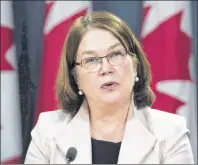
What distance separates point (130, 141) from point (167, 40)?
0.83 metres

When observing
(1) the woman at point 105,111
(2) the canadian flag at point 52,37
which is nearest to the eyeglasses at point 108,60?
(1) the woman at point 105,111

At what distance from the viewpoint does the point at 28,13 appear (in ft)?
5.35

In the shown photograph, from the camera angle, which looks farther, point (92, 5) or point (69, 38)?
point (92, 5)

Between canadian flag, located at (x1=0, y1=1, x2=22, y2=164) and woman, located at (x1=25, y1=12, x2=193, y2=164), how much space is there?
0.55 meters

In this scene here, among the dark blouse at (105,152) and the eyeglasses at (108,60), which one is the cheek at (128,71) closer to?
the eyeglasses at (108,60)

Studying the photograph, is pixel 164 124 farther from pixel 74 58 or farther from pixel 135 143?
pixel 74 58

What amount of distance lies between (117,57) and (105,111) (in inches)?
6.9

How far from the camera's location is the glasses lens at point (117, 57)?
1059mm

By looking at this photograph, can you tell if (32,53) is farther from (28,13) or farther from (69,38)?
(69,38)

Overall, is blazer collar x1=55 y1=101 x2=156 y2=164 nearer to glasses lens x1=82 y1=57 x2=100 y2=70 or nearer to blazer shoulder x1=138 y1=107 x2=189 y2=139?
blazer shoulder x1=138 y1=107 x2=189 y2=139

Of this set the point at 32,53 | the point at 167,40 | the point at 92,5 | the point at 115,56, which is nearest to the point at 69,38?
the point at 115,56

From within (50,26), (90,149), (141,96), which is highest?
(50,26)

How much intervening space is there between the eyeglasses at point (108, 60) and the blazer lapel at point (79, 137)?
0.17m

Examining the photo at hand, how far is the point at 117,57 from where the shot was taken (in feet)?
3.51
